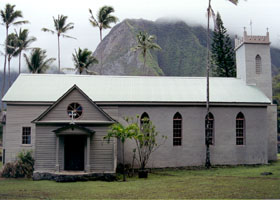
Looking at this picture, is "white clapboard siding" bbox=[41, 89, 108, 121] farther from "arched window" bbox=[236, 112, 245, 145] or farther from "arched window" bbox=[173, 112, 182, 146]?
"arched window" bbox=[236, 112, 245, 145]

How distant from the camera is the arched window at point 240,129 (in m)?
28.4

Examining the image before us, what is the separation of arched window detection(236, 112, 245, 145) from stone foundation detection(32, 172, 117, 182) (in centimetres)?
1215

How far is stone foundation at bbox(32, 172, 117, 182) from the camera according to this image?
21.4 metres

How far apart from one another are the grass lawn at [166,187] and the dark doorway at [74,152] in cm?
242

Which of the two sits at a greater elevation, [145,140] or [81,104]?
[81,104]

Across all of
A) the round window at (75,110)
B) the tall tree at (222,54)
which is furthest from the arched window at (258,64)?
the round window at (75,110)

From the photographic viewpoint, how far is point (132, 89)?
28.4 meters

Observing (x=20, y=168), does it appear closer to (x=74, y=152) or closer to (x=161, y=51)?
(x=74, y=152)

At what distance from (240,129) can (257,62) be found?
769 cm

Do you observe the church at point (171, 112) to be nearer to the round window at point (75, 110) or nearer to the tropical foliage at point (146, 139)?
the tropical foliage at point (146, 139)

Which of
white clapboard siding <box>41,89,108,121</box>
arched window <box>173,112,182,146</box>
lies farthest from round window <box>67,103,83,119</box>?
arched window <box>173,112,182,146</box>

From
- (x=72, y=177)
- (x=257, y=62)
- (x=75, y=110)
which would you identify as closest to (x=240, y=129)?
(x=257, y=62)

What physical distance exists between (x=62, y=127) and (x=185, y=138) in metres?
10.6

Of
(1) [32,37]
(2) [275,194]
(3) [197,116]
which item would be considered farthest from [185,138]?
(1) [32,37]
